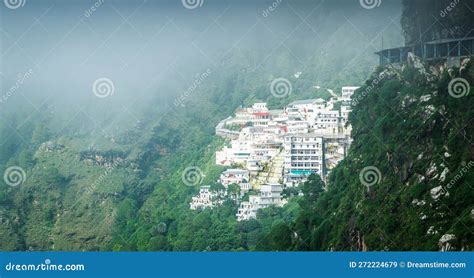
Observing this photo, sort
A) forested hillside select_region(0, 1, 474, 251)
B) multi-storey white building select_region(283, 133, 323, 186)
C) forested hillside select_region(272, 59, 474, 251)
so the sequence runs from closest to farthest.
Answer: forested hillside select_region(272, 59, 474, 251) → forested hillside select_region(0, 1, 474, 251) → multi-storey white building select_region(283, 133, 323, 186)

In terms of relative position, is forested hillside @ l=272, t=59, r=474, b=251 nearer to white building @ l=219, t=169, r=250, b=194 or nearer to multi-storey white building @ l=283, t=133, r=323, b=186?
multi-storey white building @ l=283, t=133, r=323, b=186

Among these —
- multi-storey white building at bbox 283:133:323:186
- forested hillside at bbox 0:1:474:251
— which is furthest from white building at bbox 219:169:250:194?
multi-storey white building at bbox 283:133:323:186

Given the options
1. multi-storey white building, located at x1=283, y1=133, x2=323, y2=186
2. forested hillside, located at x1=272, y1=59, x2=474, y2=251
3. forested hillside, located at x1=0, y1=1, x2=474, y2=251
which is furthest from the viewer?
multi-storey white building, located at x1=283, y1=133, x2=323, y2=186

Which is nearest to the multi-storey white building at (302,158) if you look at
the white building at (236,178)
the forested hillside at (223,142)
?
the forested hillside at (223,142)

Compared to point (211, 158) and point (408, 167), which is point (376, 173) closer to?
point (408, 167)

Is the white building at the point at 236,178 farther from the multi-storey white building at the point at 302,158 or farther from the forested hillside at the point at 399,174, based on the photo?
the forested hillside at the point at 399,174

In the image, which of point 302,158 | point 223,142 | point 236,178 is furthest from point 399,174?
point 223,142

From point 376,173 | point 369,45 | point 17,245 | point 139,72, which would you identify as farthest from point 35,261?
point 369,45

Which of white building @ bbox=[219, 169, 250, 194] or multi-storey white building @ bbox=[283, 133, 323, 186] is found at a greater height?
multi-storey white building @ bbox=[283, 133, 323, 186]
